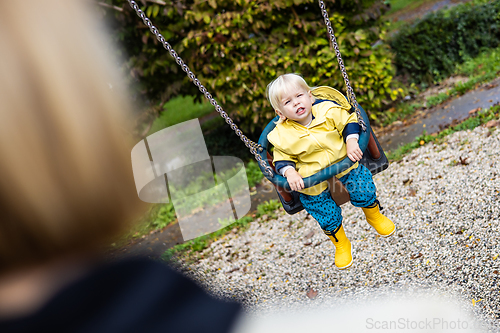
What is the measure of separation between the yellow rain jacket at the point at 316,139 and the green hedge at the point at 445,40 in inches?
163

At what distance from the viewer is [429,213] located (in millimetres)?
3092

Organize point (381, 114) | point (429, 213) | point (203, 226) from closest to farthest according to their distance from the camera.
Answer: point (429, 213)
point (203, 226)
point (381, 114)

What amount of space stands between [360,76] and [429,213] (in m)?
2.06

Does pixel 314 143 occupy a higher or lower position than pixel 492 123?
higher

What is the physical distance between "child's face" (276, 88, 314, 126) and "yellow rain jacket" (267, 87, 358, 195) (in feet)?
0.26

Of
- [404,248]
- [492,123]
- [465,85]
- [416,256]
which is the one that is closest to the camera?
[416,256]

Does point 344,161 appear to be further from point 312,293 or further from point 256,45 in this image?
point 256,45

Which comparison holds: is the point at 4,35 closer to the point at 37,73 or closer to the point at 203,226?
the point at 37,73

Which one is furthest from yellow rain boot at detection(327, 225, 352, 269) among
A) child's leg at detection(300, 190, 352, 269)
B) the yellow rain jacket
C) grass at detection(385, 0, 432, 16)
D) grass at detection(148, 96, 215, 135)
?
grass at detection(385, 0, 432, 16)

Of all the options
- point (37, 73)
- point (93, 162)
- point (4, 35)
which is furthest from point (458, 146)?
point (4, 35)

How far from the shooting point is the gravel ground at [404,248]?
2502mm

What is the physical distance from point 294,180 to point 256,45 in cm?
298

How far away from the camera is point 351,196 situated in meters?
2.15

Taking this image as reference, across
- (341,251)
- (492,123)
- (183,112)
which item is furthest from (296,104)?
(183,112)
